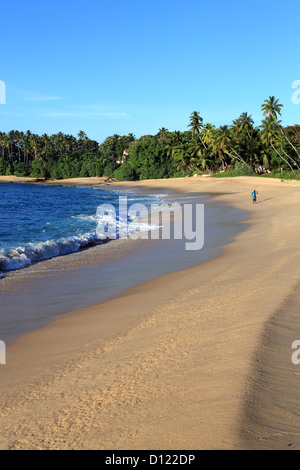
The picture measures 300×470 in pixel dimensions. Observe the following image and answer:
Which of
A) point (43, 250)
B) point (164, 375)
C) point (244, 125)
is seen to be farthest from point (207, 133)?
point (164, 375)

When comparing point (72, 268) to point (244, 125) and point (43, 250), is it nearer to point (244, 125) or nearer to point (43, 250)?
point (43, 250)

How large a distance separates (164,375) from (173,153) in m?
84.7

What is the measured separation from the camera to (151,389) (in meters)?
3.91

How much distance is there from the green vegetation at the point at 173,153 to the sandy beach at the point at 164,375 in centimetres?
5207

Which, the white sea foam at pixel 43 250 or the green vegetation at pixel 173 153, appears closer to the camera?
the white sea foam at pixel 43 250

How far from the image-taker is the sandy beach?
10.4 ft

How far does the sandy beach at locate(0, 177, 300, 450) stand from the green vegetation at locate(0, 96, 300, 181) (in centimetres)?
5207

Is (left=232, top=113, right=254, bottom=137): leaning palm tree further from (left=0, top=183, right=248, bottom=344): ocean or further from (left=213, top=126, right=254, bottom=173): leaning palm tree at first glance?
(left=0, top=183, right=248, bottom=344): ocean

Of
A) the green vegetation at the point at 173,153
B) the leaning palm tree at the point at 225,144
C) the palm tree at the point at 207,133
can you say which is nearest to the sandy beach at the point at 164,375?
the green vegetation at the point at 173,153

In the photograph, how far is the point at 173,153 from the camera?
86.4 meters

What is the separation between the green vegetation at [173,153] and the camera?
208 feet

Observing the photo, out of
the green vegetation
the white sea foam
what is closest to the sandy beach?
the white sea foam

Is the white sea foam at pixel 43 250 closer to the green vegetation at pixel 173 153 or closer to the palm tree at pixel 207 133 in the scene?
the green vegetation at pixel 173 153
